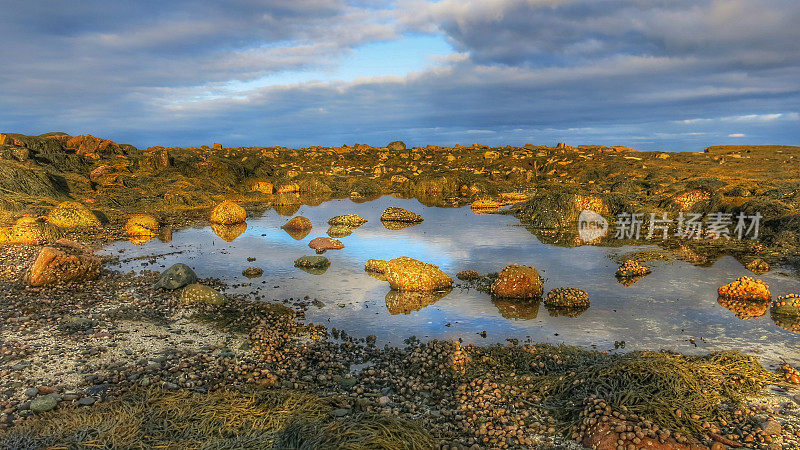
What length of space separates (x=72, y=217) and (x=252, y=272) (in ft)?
38.5

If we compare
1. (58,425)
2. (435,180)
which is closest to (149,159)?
(435,180)

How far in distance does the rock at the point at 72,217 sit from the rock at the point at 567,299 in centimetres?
1880

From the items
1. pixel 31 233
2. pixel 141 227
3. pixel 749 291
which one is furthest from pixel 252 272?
pixel 749 291

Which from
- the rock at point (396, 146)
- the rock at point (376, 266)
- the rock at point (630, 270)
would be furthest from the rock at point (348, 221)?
the rock at point (396, 146)

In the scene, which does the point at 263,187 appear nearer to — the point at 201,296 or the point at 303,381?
the point at 201,296

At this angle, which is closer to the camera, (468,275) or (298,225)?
(468,275)

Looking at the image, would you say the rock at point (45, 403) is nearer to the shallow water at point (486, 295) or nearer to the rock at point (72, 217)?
the shallow water at point (486, 295)

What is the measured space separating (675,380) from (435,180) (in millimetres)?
28990

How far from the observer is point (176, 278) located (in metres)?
11.1

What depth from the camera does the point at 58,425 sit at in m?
5.55

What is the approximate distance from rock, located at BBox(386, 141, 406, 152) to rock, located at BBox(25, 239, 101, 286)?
47.6 metres

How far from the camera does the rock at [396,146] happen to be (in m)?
58.0

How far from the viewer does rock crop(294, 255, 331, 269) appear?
13.3 metres

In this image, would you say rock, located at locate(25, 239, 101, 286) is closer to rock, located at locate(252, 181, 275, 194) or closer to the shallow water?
the shallow water
